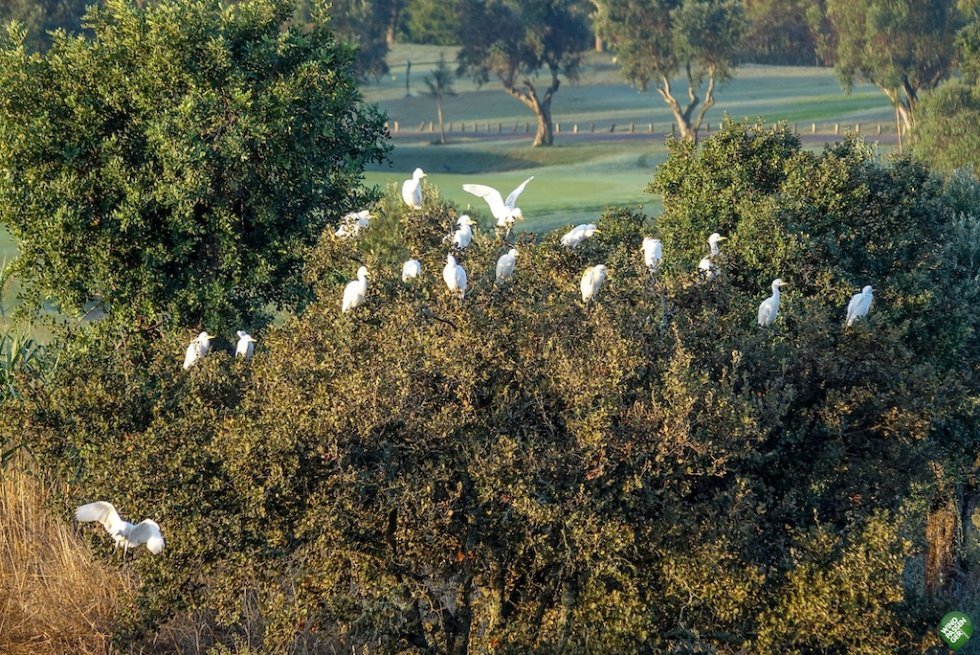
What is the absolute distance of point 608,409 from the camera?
28.7ft

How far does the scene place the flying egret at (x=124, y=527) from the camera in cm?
902

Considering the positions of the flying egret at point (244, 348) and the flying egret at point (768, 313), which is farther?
the flying egret at point (244, 348)

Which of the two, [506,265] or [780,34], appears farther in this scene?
[780,34]

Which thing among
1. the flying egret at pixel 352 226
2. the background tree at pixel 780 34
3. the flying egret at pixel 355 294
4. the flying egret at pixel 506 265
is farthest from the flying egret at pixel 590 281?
the background tree at pixel 780 34

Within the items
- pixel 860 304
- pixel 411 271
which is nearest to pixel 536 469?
pixel 411 271

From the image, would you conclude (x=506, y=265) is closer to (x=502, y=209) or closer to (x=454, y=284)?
(x=454, y=284)

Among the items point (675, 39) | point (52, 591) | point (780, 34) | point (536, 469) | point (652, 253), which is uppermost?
point (652, 253)

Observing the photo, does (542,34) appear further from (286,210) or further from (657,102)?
(286,210)

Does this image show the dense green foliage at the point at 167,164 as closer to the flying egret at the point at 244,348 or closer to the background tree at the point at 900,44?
the flying egret at the point at 244,348

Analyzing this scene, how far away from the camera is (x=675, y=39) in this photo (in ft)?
224

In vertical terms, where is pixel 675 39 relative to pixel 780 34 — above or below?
above

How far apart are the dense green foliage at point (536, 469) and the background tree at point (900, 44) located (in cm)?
5873

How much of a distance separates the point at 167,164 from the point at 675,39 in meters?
56.5

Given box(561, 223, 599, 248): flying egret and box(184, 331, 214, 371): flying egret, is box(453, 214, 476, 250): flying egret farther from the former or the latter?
box(184, 331, 214, 371): flying egret
